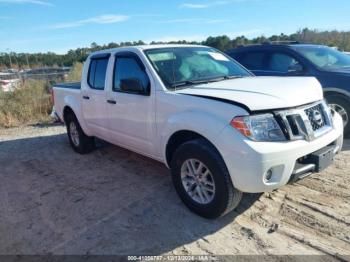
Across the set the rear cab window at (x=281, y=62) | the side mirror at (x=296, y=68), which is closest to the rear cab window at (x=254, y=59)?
the rear cab window at (x=281, y=62)

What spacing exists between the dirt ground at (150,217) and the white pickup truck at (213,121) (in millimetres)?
349

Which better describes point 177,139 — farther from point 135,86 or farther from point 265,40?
point 265,40

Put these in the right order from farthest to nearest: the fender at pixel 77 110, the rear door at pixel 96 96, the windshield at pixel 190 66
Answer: the fender at pixel 77 110 < the rear door at pixel 96 96 < the windshield at pixel 190 66

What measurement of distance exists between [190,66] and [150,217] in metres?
1.96

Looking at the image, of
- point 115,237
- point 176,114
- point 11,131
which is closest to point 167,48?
point 176,114

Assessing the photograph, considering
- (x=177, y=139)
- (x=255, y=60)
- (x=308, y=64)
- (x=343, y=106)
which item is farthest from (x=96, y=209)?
(x=255, y=60)

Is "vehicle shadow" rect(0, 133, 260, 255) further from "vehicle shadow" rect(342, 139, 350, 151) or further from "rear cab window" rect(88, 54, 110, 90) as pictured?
"vehicle shadow" rect(342, 139, 350, 151)

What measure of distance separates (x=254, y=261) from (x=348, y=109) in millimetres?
4281

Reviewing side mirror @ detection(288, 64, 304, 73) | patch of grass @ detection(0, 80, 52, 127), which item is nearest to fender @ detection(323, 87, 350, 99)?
side mirror @ detection(288, 64, 304, 73)

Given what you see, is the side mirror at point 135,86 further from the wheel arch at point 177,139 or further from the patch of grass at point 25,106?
the patch of grass at point 25,106

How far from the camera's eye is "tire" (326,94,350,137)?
5836mm

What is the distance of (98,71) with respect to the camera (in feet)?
16.9

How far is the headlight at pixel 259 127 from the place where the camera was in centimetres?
290

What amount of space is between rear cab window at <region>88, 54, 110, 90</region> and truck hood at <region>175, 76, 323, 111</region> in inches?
70.9
